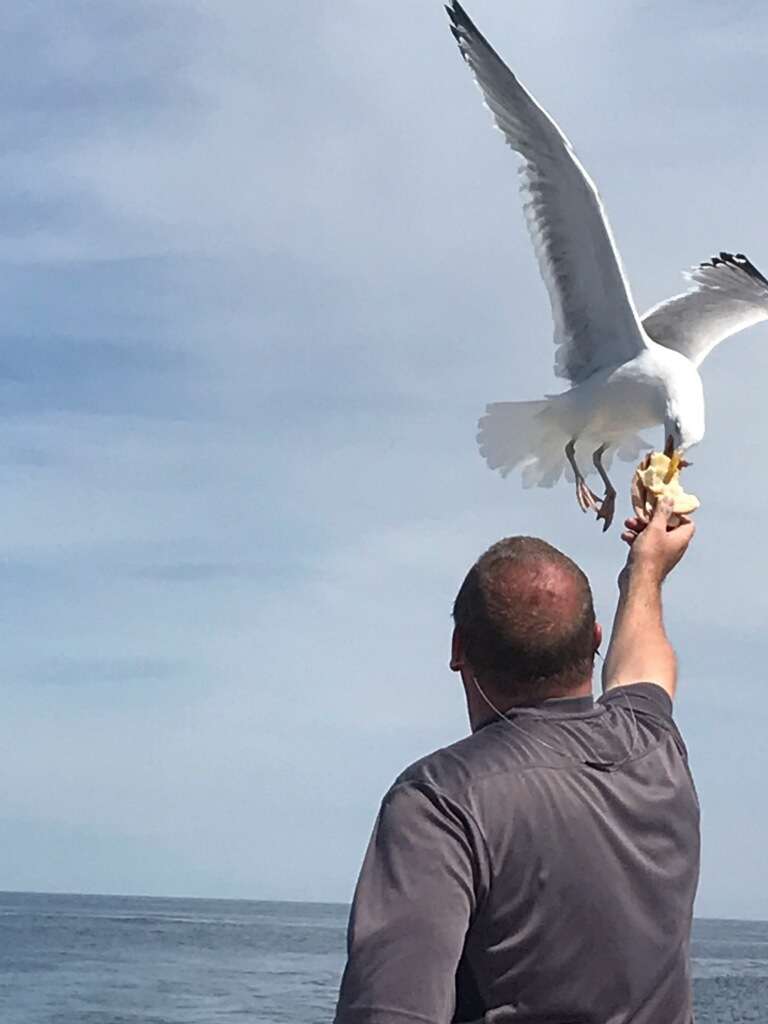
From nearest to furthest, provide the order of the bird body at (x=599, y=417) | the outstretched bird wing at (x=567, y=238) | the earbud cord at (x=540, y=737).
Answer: the earbud cord at (x=540, y=737)
the bird body at (x=599, y=417)
the outstretched bird wing at (x=567, y=238)

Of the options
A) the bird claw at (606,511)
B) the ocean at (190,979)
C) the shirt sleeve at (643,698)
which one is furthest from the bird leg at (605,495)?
the ocean at (190,979)

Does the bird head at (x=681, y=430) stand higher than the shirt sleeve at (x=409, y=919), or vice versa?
the bird head at (x=681, y=430)

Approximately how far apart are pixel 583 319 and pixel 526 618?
249 inches

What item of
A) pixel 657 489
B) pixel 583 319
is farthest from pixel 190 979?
pixel 657 489

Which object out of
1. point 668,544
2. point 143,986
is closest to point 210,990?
point 143,986

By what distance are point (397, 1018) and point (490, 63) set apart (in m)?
5.98

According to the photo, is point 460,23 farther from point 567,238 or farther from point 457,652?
point 457,652

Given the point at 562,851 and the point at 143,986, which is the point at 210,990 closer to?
the point at 143,986

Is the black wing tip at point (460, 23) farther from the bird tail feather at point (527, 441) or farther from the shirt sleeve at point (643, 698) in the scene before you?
the shirt sleeve at point (643, 698)

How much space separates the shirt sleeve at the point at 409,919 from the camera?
7.06 feet

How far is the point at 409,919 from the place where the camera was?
2162 mm

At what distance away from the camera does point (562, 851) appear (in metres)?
2.32

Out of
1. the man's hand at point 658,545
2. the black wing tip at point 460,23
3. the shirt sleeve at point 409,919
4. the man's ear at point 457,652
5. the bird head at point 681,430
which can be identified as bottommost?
the shirt sleeve at point 409,919

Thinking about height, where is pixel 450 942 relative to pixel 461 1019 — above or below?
above
